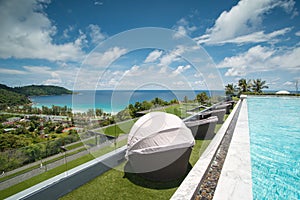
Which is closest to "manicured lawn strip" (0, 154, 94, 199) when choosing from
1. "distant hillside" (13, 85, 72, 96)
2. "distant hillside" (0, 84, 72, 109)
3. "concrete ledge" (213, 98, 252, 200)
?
"concrete ledge" (213, 98, 252, 200)

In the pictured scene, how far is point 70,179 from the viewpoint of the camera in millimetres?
2842

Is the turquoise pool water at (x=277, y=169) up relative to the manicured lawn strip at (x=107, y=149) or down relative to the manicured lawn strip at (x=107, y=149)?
down

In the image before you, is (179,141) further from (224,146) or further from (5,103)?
(5,103)

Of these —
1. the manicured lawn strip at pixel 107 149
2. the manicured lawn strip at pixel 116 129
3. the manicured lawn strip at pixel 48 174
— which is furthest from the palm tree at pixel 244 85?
the manicured lawn strip at pixel 48 174

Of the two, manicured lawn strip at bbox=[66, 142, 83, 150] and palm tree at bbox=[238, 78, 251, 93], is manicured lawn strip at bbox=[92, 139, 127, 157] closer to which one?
manicured lawn strip at bbox=[66, 142, 83, 150]

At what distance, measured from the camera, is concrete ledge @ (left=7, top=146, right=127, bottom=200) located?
7.99 feet

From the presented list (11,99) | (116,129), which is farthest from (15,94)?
(116,129)

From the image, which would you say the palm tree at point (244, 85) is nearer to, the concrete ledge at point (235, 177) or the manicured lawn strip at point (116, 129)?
the concrete ledge at point (235, 177)

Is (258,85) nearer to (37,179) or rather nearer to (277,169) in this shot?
(277,169)

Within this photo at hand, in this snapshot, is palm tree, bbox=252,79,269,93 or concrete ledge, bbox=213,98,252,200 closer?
concrete ledge, bbox=213,98,252,200

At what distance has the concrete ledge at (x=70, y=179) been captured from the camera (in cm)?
243

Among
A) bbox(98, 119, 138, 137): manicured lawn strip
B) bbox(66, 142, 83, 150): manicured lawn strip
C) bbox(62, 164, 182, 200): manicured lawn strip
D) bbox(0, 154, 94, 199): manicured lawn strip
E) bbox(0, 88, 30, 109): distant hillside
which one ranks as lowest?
bbox(62, 164, 182, 200): manicured lawn strip

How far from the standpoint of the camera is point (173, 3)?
865 centimetres

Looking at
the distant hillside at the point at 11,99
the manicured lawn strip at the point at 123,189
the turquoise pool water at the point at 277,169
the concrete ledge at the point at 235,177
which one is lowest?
the turquoise pool water at the point at 277,169
